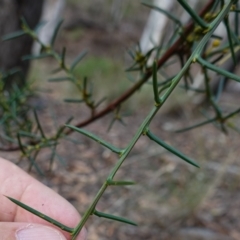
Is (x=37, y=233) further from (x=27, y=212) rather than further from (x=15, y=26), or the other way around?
(x=15, y=26)

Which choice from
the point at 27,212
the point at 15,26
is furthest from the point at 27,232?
the point at 15,26

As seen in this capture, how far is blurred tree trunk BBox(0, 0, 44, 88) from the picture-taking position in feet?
7.38

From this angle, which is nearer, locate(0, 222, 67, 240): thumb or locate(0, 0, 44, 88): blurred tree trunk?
locate(0, 222, 67, 240): thumb

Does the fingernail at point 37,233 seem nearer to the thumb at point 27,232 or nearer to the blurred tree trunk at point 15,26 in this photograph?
the thumb at point 27,232

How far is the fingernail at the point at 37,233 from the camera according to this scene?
1.94ft

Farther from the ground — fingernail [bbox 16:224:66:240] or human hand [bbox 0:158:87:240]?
fingernail [bbox 16:224:66:240]

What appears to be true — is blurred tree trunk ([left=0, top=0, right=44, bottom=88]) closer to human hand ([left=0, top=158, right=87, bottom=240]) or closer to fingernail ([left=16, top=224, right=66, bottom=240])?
human hand ([left=0, top=158, right=87, bottom=240])

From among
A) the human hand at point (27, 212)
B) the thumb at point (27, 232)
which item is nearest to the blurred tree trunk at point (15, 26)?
the human hand at point (27, 212)

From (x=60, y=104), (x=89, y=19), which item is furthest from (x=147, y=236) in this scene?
(x=89, y=19)

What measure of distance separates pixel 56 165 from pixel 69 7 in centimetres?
1248

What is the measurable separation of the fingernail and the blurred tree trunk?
157 centimetres

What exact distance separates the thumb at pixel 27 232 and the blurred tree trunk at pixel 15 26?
5.11 ft

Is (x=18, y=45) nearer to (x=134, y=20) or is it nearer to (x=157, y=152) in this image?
(x=157, y=152)

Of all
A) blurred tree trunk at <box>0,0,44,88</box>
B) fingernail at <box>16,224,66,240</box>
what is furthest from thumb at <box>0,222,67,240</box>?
blurred tree trunk at <box>0,0,44,88</box>
